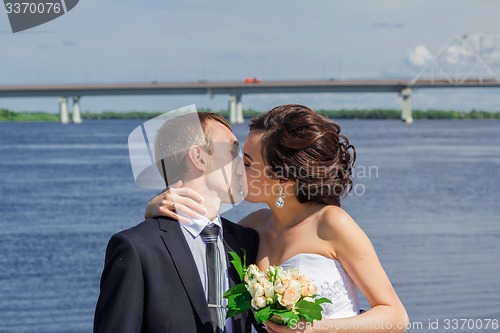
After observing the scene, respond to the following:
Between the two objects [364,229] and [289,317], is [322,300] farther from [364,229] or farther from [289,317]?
[364,229]

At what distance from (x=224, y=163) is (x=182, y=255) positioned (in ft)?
1.31

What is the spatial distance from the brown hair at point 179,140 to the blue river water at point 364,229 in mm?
3294

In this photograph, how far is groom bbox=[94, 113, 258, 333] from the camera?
3.04m

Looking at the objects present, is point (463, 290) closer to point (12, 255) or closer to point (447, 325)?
point (447, 325)

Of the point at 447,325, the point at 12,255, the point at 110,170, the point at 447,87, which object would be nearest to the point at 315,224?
the point at 447,325

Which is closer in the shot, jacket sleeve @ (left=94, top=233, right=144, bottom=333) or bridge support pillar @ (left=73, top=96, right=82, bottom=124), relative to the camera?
jacket sleeve @ (left=94, top=233, right=144, bottom=333)

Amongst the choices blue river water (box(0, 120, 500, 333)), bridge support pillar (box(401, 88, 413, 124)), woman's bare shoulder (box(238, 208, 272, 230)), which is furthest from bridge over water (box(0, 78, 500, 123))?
woman's bare shoulder (box(238, 208, 272, 230))

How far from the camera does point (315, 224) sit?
3459 millimetres

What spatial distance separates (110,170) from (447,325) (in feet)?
101

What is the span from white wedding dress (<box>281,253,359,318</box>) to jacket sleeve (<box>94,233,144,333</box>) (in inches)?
26.5

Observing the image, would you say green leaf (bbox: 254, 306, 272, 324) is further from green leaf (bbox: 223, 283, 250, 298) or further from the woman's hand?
the woman's hand

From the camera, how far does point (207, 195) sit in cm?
333

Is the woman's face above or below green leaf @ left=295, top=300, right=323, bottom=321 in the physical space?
above

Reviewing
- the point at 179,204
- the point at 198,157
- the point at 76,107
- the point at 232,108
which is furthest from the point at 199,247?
the point at 76,107
